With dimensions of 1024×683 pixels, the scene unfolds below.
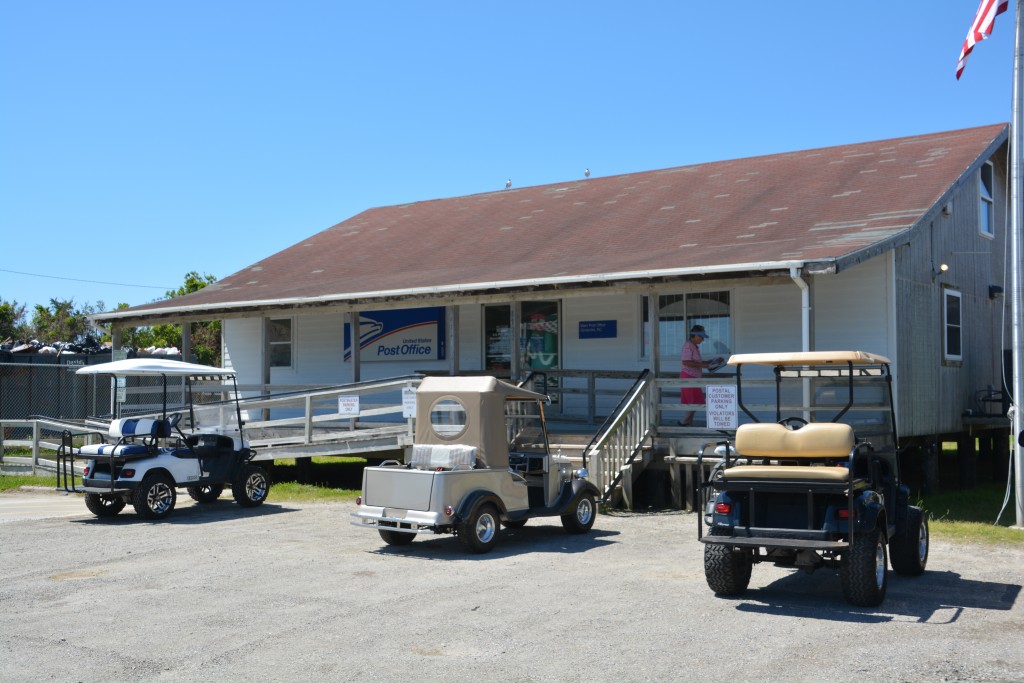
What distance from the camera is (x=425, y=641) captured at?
22.9ft

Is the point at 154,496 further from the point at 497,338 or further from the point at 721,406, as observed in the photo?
the point at 497,338

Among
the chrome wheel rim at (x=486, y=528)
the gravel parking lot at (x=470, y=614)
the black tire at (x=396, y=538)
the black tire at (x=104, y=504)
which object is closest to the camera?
the gravel parking lot at (x=470, y=614)

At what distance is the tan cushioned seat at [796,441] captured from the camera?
8242mm

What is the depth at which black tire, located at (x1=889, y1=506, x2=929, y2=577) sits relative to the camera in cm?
912

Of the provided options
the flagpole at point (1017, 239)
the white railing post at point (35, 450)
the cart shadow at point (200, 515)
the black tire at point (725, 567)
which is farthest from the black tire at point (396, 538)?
the white railing post at point (35, 450)

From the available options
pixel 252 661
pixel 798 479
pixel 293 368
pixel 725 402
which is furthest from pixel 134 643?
pixel 293 368

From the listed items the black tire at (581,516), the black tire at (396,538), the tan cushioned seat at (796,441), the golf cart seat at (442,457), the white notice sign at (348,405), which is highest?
the white notice sign at (348,405)

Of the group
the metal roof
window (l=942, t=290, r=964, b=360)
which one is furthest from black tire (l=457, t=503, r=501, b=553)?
window (l=942, t=290, r=964, b=360)

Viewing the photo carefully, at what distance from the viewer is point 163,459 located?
13.5 meters

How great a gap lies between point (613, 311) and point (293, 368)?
26.2 ft

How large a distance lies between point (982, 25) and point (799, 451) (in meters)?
7.34

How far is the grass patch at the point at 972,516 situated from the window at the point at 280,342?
13.7 m

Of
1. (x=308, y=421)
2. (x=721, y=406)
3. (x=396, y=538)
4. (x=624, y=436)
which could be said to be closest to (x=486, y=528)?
(x=396, y=538)

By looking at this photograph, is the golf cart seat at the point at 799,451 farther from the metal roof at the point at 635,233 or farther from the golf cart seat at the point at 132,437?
the golf cart seat at the point at 132,437
